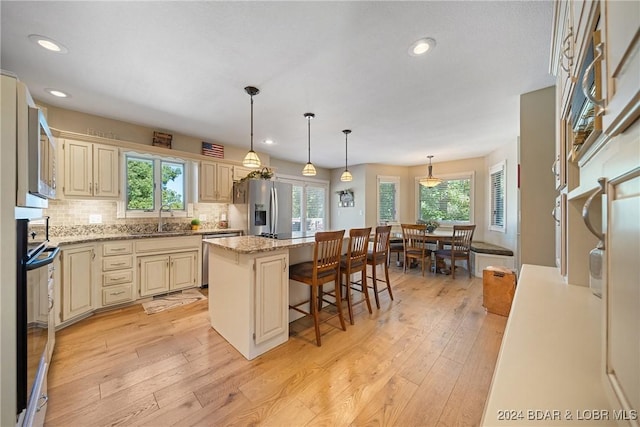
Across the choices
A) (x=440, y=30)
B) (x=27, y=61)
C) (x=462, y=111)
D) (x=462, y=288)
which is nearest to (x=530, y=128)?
(x=462, y=111)

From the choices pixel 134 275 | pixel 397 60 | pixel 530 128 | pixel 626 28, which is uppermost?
pixel 397 60

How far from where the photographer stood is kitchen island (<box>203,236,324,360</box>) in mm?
2033

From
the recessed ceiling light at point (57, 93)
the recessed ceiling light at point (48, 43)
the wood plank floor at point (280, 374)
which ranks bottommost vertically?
the wood plank floor at point (280, 374)

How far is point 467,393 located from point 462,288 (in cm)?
252

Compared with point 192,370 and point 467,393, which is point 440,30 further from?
point 192,370

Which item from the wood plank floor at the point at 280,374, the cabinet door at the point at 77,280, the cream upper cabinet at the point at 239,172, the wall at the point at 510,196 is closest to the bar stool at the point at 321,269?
the wood plank floor at the point at 280,374

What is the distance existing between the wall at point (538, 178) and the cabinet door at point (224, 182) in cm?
413

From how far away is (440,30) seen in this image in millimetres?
1689

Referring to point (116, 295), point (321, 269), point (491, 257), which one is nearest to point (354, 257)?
point (321, 269)

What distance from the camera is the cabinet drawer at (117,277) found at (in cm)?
298

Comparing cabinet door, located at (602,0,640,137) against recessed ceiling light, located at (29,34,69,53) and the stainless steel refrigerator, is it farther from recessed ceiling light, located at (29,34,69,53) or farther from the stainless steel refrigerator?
the stainless steel refrigerator

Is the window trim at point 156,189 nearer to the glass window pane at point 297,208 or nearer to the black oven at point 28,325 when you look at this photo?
the black oven at point 28,325

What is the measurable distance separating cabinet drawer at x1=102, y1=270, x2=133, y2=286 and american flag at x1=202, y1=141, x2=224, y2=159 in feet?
7.14

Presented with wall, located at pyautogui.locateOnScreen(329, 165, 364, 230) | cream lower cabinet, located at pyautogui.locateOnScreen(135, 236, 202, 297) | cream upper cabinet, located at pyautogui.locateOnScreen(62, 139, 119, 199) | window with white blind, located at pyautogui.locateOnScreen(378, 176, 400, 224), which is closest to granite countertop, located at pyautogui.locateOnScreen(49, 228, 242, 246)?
cream lower cabinet, located at pyautogui.locateOnScreen(135, 236, 202, 297)
